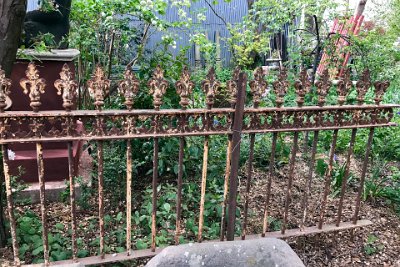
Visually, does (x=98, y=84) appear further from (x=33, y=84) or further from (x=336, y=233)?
(x=336, y=233)

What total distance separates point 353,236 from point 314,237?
0.38 metres

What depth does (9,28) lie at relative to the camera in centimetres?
222

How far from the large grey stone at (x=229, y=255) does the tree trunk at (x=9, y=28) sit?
1.62 metres

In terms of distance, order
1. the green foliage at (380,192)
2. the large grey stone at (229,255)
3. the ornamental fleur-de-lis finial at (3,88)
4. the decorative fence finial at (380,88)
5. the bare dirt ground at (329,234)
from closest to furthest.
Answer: the large grey stone at (229,255) → the ornamental fleur-de-lis finial at (3,88) → the decorative fence finial at (380,88) → the bare dirt ground at (329,234) → the green foliage at (380,192)

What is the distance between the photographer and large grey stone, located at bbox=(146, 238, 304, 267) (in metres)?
1.65

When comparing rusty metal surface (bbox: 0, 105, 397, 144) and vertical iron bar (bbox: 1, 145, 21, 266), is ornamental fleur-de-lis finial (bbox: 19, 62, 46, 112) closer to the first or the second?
rusty metal surface (bbox: 0, 105, 397, 144)

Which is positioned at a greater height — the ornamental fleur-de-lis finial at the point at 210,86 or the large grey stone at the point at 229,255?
the ornamental fleur-de-lis finial at the point at 210,86

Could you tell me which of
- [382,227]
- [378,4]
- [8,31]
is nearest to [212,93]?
[8,31]

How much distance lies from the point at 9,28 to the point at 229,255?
1.91 metres

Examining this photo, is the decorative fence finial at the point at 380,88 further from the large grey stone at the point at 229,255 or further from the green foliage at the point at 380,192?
the large grey stone at the point at 229,255

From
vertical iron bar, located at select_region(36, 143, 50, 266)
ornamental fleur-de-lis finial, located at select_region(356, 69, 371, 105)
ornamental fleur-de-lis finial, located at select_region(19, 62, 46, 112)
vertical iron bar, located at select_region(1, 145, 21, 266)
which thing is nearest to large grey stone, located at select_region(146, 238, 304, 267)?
vertical iron bar, located at select_region(36, 143, 50, 266)

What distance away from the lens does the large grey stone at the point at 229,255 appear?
5.41 feet

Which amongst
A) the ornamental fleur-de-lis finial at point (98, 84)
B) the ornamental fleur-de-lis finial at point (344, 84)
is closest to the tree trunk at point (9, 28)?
the ornamental fleur-de-lis finial at point (98, 84)

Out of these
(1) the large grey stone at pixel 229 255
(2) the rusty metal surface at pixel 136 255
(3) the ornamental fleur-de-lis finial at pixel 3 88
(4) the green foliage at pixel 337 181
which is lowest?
(2) the rusty metal surface at pixel 136 255
